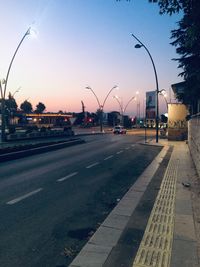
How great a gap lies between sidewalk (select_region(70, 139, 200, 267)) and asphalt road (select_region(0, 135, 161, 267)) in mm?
311

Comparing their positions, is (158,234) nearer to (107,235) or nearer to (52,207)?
(107,235)

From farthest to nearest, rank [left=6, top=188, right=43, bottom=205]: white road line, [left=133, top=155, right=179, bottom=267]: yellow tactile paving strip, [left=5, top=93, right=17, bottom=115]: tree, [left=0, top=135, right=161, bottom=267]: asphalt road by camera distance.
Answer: [left=5, top=93, right=17, bottom=115]: tree < [left=6, top=188, right=43, bottom=205]: white road line < [left=0, top=135, right=161, bottom=267]: asphalt road < [left=133, top=155, right=179, bottom=267]: yellow tactile paving strip

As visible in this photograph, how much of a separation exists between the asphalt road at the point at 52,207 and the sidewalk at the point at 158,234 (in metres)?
0.31

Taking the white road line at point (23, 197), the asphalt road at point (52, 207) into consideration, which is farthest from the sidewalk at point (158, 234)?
the white road line at point (23, 197)

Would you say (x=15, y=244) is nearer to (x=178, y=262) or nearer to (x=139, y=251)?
(x=139, y=251)

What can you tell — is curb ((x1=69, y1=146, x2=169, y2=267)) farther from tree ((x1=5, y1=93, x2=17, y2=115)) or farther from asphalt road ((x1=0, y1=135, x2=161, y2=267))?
tree ((x1=5, y1=93, x2=17, y2=115))

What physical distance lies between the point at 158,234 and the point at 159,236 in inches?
4.2

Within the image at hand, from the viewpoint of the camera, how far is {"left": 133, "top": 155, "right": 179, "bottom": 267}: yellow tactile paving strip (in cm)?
460

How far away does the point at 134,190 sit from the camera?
9.52m

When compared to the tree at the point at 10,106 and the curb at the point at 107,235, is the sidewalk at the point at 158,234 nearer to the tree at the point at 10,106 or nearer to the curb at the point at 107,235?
the curb at the point at 107,235

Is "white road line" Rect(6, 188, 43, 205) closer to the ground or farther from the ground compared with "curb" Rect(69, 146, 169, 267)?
farther from the ground

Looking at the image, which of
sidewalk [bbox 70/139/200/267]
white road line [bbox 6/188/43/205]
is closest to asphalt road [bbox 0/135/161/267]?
white road line [bbox 6/188/43/205]

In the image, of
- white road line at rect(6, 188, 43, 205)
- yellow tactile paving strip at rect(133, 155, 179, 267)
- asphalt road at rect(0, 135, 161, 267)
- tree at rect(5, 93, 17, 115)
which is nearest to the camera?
yellow tactile paving strip at rect(133, 155, 179, 267)

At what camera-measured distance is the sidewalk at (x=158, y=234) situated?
15.1 feet
